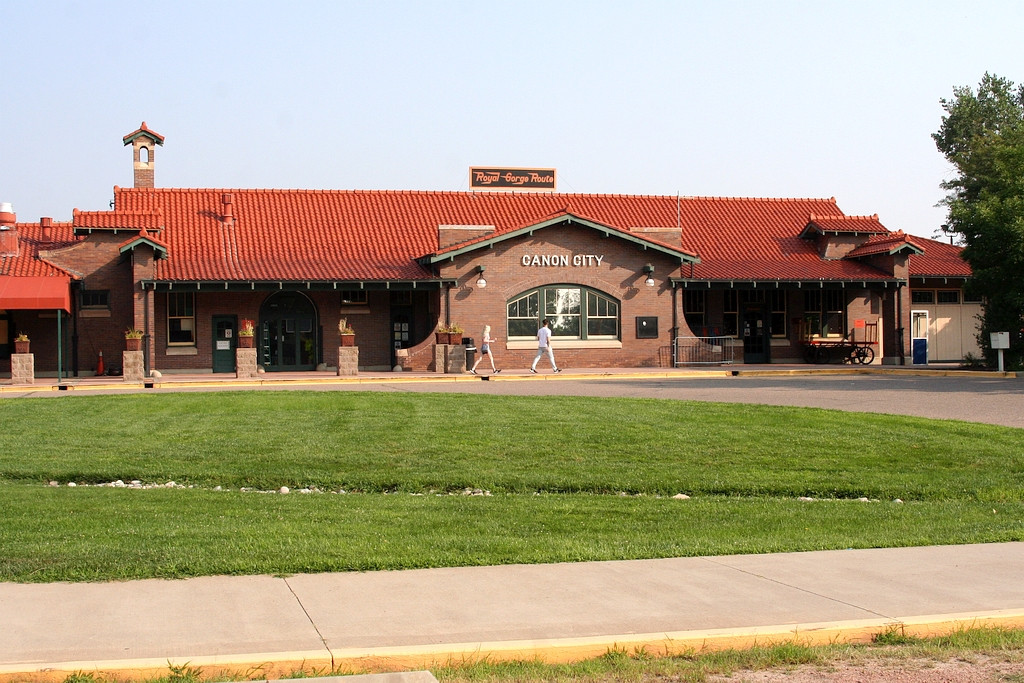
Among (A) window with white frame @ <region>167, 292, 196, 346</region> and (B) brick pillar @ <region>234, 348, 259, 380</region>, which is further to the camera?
(A) window with white frame @ <region>167, 292, 196, 346</region>

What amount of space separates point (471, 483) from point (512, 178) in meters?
32.9

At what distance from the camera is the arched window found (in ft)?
122

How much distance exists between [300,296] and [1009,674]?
3285 centimetres

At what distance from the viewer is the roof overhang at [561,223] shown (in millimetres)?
35969

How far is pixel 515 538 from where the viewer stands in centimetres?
913

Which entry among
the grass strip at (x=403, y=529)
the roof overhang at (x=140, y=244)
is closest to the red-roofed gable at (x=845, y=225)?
the roof overhang at (x=140, y=244)

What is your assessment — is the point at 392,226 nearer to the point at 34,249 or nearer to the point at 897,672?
the point at 34,249

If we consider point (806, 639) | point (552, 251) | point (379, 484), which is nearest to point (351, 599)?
point (806, 639)

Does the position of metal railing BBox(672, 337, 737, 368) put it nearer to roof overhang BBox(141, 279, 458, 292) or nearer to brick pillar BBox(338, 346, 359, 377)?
roof overhang BBox(141, 279, 458, 292)

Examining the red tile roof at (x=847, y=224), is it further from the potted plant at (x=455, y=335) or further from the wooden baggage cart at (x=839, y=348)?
the potted plant at (x=455, y=335)

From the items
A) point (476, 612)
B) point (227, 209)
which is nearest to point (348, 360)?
point (227, 209)

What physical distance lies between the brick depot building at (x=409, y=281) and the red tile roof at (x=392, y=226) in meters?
0.11

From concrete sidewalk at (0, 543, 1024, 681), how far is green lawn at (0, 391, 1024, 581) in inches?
20.5

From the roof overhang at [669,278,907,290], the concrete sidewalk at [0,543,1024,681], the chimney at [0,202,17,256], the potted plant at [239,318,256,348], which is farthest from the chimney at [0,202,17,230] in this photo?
the concrete sidewalk at [0,543,1024,681]
